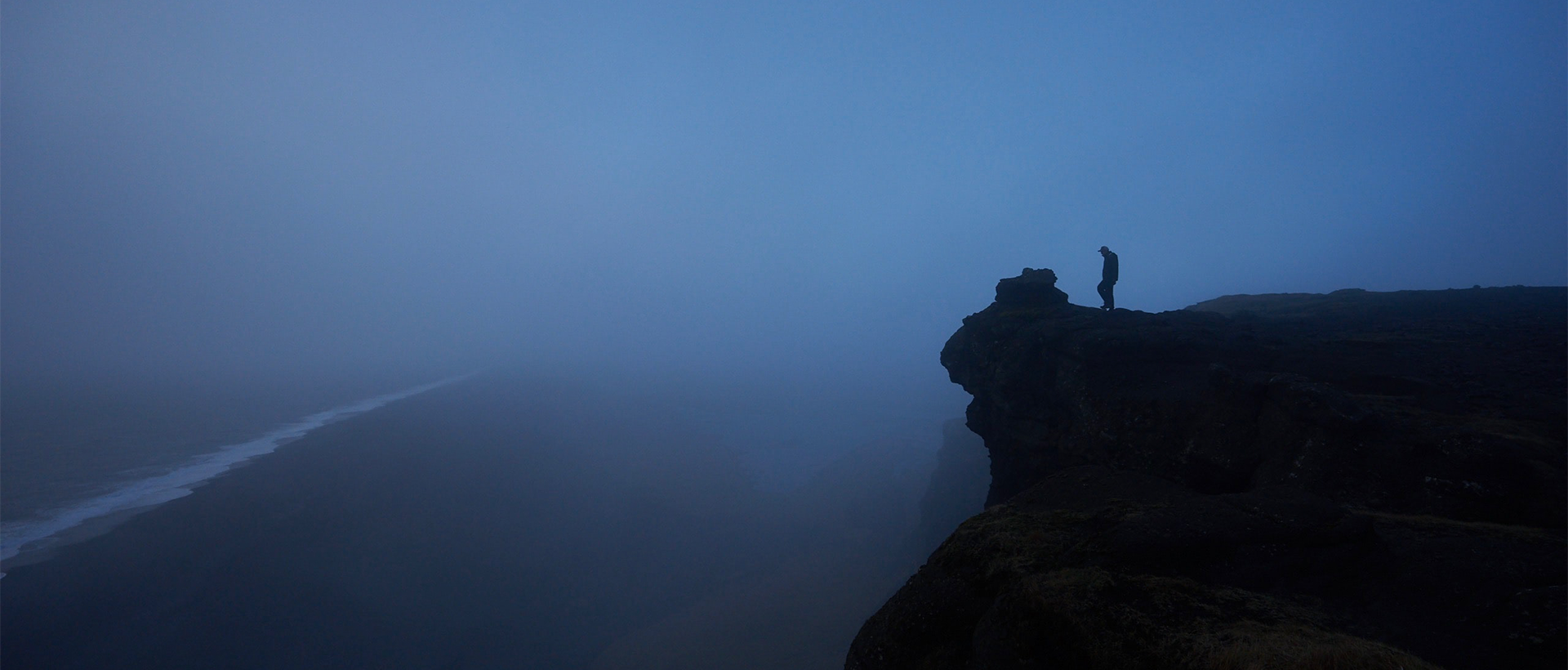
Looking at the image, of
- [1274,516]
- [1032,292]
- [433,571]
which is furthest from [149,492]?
[1274,516]

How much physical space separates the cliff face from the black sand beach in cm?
1715

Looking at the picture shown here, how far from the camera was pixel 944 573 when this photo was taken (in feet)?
29.2

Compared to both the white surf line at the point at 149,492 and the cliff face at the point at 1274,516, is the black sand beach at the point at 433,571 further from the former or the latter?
the cliff face at the point at 1274,516

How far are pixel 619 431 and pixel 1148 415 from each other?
52.4 meters

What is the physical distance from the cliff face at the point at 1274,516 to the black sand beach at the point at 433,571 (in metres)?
17.2

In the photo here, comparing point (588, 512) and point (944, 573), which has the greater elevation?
point (944, 573)

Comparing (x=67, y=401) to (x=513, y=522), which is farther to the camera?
(x=67, y=401)

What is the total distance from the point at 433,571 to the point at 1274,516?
31566 millimetres

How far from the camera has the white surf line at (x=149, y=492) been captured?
25.5 metres

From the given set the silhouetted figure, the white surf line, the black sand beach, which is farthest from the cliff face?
the white surf line

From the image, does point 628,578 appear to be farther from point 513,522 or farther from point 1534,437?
point 1534,437

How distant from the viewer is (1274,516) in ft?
27.0

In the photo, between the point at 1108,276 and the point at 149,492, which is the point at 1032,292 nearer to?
the point at 1108,276

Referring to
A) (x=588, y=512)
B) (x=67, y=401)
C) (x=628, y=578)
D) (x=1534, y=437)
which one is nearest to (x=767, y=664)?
(x=628, y=578)
